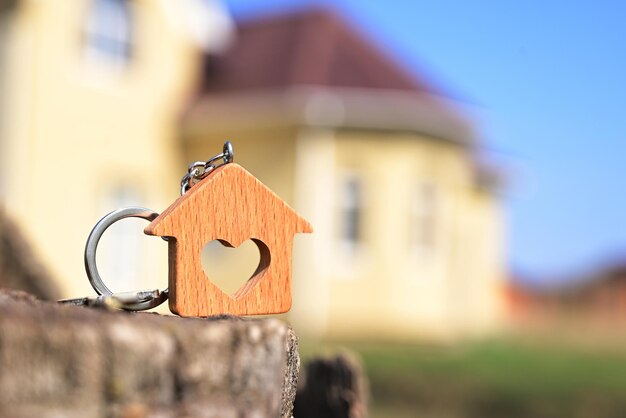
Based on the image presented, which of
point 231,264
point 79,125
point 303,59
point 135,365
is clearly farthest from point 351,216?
point 135,365

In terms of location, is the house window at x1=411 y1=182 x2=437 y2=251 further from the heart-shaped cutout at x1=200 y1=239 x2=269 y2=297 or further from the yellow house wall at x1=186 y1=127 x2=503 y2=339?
the heart-shaped cutout at x1=200 y1=239 x2=269 y2=297

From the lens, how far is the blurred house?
1454 cm

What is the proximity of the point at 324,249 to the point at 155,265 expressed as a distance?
315 cm

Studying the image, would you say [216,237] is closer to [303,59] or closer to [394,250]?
[394,250]

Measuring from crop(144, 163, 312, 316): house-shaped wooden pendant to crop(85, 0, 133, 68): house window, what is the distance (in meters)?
14.6

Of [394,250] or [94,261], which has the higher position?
[94,261]

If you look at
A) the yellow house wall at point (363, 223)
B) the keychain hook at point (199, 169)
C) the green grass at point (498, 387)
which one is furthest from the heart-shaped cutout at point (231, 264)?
the keychain hook at point (199, 169)

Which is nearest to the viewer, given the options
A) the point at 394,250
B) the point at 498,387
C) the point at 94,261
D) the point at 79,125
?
the point at 94,261

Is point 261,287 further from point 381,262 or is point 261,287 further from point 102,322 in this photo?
point 381,262

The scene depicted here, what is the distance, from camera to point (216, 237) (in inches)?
53.6

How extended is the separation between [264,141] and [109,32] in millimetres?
3312

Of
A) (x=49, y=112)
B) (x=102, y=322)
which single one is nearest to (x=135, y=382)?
(x=102, y=322)

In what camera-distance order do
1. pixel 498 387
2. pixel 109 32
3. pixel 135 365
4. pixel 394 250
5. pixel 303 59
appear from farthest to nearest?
pixel 303 59, pixel 394 250, pixel 109 32, pixel 498 387, pixel 135 365

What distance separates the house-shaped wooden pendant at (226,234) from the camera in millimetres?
1332
